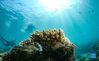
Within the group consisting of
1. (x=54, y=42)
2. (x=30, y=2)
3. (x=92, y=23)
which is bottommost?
(x=54, y=42)

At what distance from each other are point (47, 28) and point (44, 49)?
0.81 metres

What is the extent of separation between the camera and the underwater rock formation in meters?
4.11

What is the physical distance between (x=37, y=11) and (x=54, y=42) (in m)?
29.7

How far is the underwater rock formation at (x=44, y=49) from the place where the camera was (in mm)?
4105

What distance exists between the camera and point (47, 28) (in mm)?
4922

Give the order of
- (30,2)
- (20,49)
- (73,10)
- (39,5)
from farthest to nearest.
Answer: (73,10), (39,5), (30,2), (20,49)

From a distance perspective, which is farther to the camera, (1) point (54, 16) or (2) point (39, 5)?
(1) point (54, 16)

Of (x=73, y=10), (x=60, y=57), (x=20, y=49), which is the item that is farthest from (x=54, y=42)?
(x=73, y=10)

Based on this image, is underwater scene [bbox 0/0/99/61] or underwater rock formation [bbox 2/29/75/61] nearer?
underwater rock formation [bbox 2/29/75/61]

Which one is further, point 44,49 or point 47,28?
point 47,28

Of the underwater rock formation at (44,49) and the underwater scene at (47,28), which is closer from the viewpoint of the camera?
the underwater rock formation at (44,49)

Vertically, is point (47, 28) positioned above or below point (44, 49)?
above

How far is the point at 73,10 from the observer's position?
117 feet

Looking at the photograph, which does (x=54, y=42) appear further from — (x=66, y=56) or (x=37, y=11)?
(x=37, y=11)
